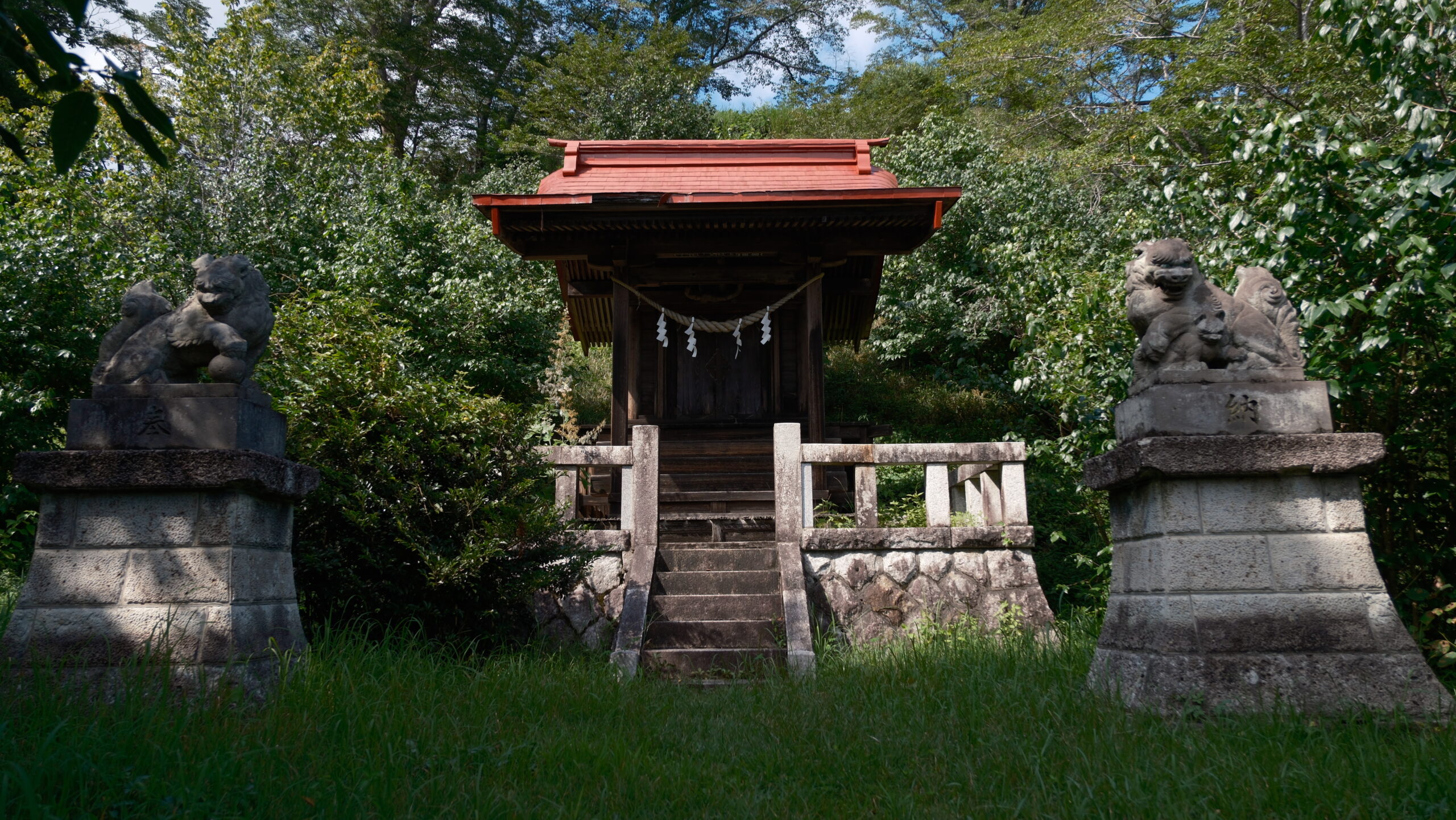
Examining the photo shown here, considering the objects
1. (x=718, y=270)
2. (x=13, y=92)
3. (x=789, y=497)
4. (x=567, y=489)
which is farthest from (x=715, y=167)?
(x=13, y=92)

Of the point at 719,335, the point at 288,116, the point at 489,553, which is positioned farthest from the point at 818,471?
the point at 288,116

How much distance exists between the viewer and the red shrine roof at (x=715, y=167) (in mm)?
10297

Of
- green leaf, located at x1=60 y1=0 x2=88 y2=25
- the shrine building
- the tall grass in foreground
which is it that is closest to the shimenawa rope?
the shrine building

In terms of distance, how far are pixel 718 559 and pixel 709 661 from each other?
131 centimetres

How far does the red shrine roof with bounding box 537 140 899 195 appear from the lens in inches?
405

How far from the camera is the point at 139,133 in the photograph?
170 cm

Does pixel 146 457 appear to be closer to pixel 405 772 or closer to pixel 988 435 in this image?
pixel 405 772

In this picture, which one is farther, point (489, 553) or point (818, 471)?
point (818, 471)

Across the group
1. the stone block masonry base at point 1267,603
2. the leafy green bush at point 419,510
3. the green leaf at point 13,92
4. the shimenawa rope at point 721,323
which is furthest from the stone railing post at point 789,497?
the green leaf at point 13,92

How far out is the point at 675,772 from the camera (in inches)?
139

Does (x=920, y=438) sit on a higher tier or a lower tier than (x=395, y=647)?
higher

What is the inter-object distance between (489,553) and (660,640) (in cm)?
150

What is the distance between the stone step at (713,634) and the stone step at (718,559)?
80 centimetres

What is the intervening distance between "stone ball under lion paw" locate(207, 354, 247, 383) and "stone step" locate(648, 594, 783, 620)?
3.47m
